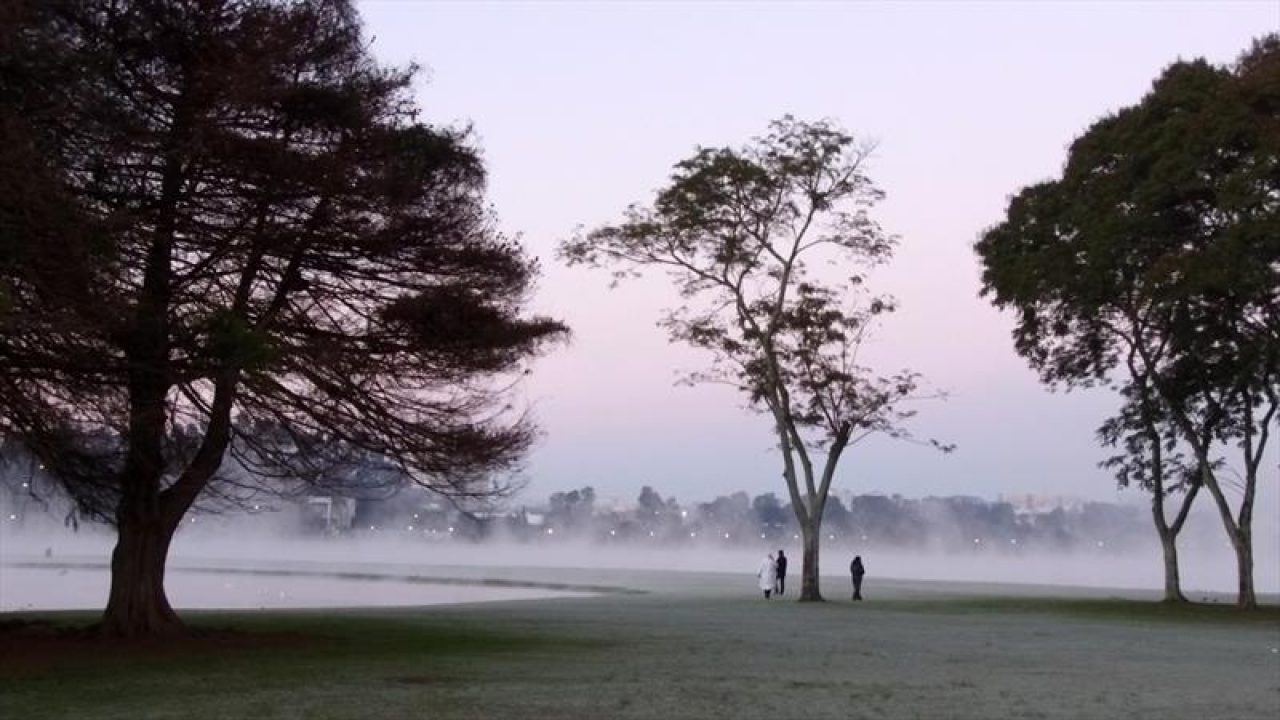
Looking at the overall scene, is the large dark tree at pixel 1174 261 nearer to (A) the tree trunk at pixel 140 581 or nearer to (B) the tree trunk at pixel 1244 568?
(B) the tree trunk at pixel 1244 568

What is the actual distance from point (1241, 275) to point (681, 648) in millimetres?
19499

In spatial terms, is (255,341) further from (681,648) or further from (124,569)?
(681,648)

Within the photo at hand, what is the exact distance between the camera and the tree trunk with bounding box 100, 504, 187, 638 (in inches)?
952

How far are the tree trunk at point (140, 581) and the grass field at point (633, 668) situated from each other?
33.0 inches

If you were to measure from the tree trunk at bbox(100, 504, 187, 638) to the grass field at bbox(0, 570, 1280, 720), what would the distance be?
2.75ft

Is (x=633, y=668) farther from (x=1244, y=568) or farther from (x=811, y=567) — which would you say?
(x=1244, y=568)

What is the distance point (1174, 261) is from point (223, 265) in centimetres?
2503

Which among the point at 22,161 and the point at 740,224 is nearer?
the point at 22,161

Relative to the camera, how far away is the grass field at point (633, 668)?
16.7 metres

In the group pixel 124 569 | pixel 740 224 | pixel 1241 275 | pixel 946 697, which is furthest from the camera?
pixel 740 224

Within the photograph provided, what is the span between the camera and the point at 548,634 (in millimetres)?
28062

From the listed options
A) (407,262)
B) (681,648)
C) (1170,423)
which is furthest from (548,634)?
(1170,423)

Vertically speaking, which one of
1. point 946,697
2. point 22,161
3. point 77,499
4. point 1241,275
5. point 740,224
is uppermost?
point 740,224

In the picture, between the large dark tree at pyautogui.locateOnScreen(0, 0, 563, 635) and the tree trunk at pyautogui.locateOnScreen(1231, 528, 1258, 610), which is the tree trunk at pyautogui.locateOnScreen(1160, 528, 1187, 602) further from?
the large dark tree at pyautogui.locateOnScreen(0, 0, 563, 635)
